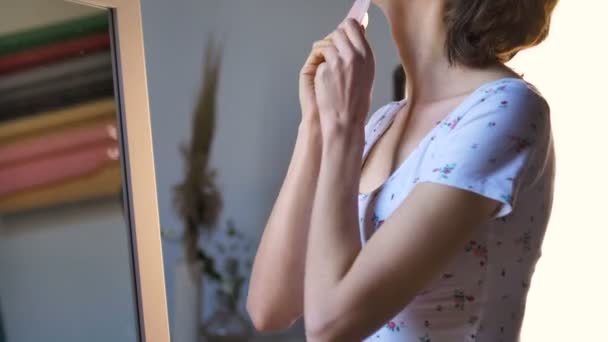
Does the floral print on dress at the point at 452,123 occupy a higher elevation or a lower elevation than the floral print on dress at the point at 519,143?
higher

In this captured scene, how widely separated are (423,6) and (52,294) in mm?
585

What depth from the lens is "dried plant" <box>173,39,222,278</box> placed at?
Result: 1.79 meters

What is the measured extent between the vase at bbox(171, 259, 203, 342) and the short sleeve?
45.6 inches

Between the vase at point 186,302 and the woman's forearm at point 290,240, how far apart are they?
84 cm

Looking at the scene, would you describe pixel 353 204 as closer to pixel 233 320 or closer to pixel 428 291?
pixel 428 291

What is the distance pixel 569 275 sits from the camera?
174 centimetres

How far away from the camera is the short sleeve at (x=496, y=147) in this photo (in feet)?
2.14

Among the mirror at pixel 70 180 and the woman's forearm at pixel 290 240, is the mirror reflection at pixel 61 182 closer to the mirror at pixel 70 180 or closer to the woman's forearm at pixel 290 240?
the mirror at pixel 70 180

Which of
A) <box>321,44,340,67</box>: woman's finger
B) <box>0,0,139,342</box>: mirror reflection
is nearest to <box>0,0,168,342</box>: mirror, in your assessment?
<box>0,0,139,342</box>: mirror reflection

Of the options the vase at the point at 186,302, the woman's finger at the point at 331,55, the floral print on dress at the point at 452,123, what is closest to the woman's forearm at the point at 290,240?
the woman's finger at the point at 331,55

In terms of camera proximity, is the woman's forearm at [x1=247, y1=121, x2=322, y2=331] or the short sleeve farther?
the woman's forearm at [x1=247, y1=121, x2=322, y2=331]

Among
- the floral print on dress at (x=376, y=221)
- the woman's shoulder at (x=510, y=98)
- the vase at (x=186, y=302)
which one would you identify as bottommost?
the vase at (x=186, y=302)

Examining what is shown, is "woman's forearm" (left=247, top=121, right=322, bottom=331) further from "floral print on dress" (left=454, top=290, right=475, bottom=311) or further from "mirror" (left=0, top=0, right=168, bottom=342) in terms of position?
"floral print on dress" (left=454, top=290, right=475, bottom=311)

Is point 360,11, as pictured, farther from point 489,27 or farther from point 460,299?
point 460,299
